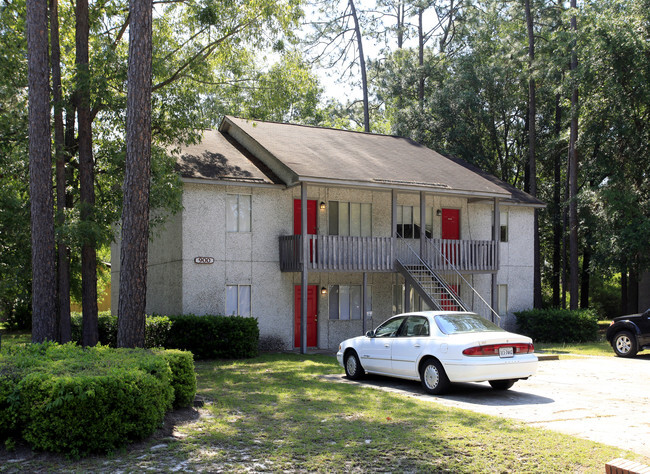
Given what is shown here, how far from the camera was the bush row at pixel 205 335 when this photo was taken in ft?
56.4

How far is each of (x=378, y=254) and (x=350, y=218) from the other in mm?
2244

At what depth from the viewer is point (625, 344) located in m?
18.7

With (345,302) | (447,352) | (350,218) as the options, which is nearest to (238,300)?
(345,302)

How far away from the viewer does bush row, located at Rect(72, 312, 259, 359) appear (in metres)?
17.2

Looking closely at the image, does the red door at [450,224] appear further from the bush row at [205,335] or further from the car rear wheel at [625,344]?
the bush row at [205,335]

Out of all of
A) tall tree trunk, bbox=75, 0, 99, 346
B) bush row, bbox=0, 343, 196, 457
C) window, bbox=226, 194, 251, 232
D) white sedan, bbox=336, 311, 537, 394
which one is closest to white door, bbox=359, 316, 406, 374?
white sedan, bbox=336, 311, 537, 394

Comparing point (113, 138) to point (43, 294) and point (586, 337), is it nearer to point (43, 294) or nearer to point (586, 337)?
point (43, 294)

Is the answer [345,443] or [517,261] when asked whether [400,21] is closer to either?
[517,261]

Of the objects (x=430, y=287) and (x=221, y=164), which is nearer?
(x=430, y=287)

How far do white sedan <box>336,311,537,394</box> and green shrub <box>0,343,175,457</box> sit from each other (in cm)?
541

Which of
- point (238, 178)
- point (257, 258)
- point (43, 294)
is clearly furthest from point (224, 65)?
point (43, 294)

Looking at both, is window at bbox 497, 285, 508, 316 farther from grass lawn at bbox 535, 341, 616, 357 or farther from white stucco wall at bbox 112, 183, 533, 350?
white stucco wall at bbox 112, 183, 533, 350

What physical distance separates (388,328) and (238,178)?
8.55 meters

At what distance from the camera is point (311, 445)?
289 inches
